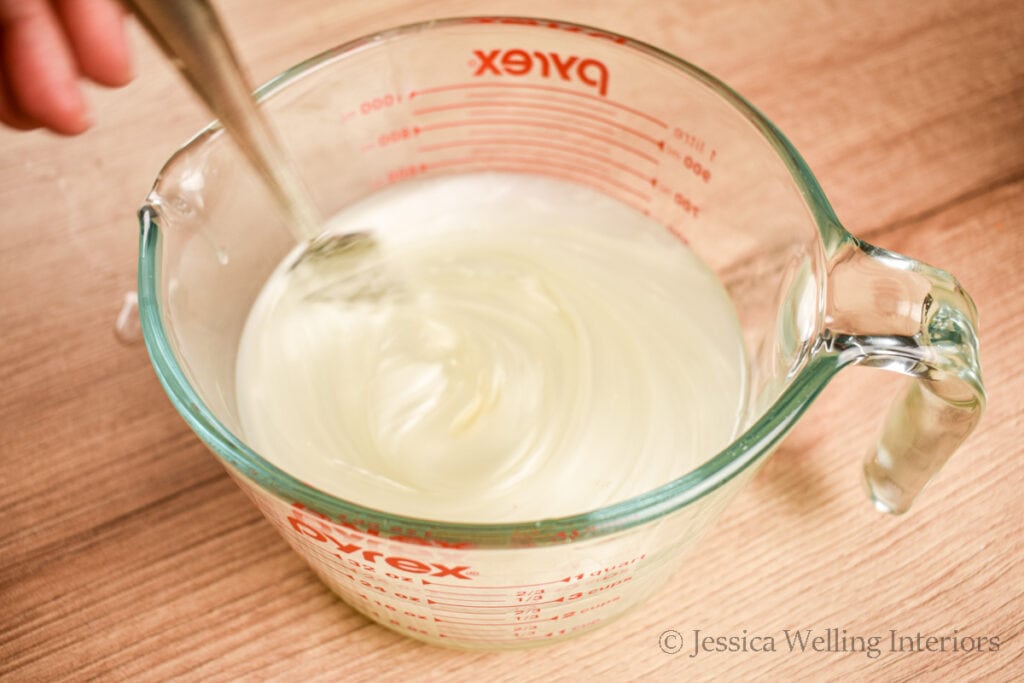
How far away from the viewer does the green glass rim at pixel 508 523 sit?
50cm

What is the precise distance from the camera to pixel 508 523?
520 mm

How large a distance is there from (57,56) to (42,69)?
0.04 feet

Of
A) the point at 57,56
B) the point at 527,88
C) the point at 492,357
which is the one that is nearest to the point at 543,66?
the point at 527,88

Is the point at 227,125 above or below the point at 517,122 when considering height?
above

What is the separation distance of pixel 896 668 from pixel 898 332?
0.26 m

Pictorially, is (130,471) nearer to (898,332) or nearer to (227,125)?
(227,125)

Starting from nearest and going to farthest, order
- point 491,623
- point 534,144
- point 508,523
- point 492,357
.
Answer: point 508,523 < point 491,623 < point 492,357 < point 534,144

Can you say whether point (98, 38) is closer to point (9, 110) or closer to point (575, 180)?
point (9, 110)

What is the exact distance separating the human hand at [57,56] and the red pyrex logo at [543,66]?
29 cm

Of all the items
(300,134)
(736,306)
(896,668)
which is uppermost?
(300,134)

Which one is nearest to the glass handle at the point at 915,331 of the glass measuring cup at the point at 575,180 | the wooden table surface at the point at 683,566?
the glass measuring cup at the point at 575,180

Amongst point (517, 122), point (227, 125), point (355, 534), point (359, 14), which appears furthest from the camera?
point (359, 14)

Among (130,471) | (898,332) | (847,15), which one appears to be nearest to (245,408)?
(130,471)

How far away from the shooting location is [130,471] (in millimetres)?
770
